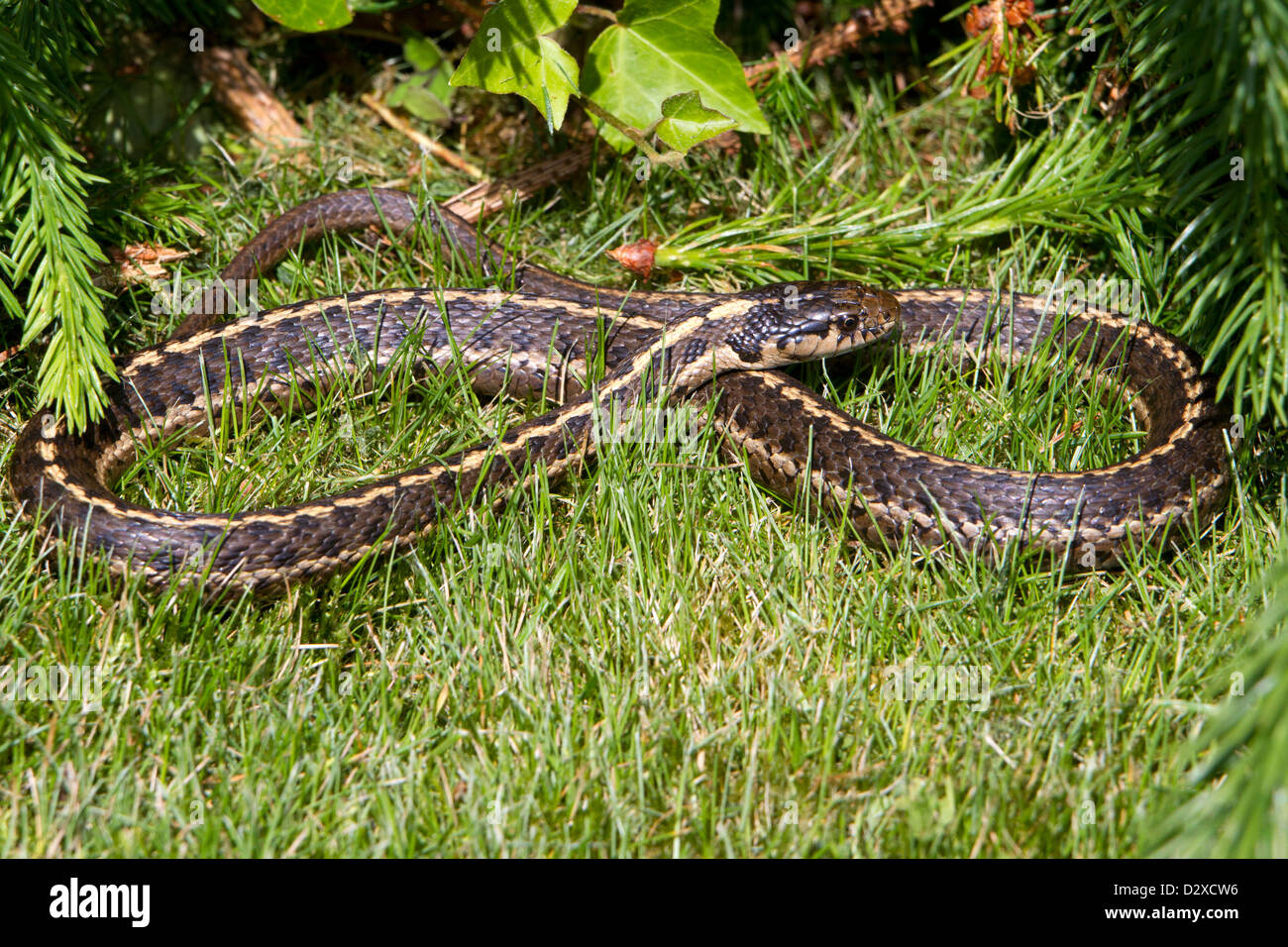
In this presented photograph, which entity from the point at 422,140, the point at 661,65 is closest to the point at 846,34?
the point at 661,65

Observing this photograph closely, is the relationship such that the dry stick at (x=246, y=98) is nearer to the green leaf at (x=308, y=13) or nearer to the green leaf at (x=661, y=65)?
the green leaf at (x=308, y=13)

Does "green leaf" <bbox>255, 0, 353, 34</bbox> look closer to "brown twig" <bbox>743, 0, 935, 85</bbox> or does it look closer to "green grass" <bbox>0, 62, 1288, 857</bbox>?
"green grass" <bbox>0, 62, 1288, 857</bbox>

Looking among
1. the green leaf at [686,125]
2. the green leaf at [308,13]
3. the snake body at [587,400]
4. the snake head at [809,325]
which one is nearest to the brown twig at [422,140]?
the snake body at [587,400]

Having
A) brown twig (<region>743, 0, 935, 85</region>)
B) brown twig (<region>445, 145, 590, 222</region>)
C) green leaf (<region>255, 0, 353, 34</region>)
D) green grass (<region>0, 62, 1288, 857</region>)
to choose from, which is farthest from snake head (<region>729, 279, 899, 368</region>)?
green leaf (<region>255, 0, 353, 34</region>)

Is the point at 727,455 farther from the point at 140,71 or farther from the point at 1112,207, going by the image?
the point at 140,71

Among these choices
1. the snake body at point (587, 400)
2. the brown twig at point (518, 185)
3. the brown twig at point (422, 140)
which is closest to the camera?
the snake body at point (587, 400)

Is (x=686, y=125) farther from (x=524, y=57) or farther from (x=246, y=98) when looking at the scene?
(x=246, y=98)
